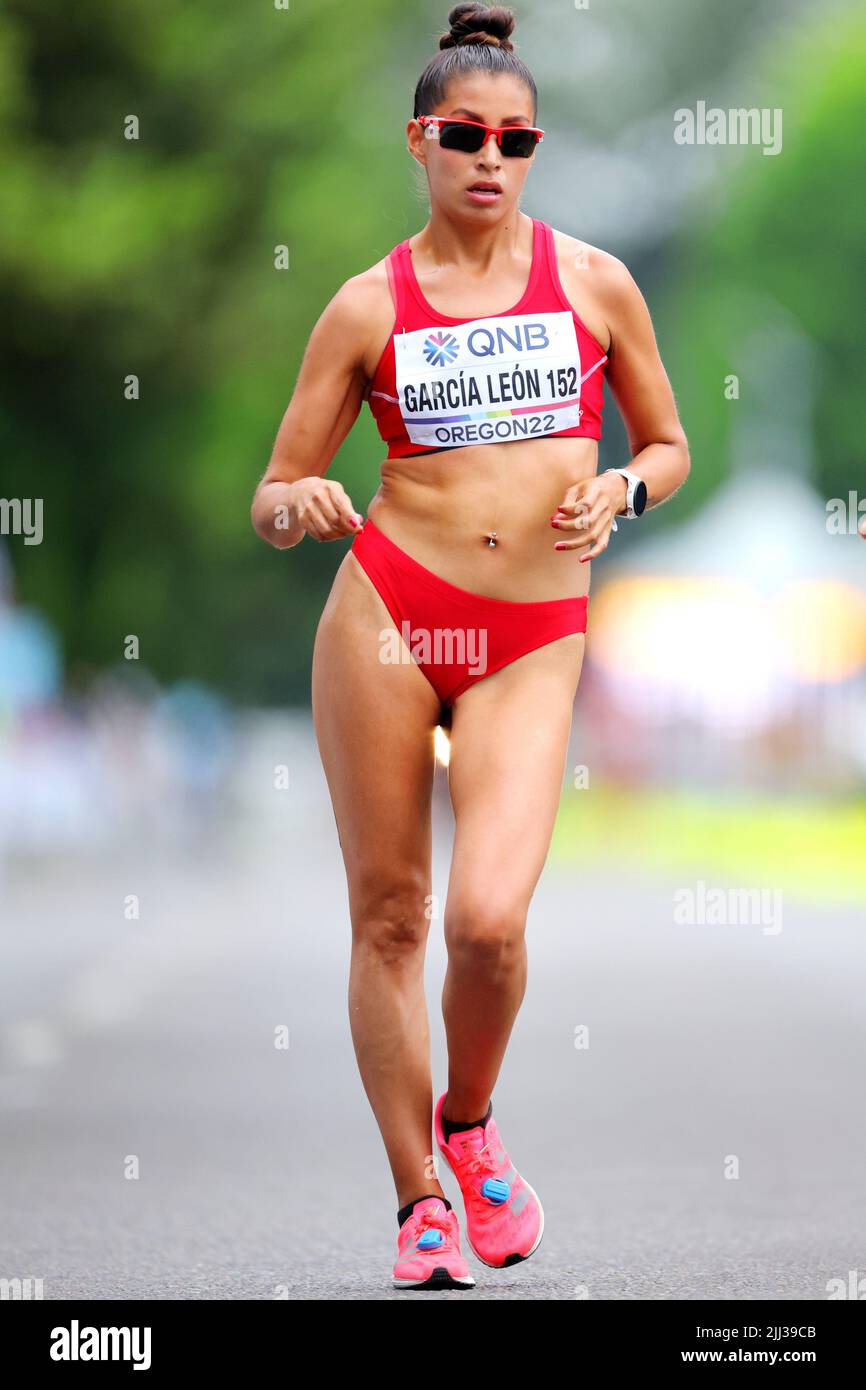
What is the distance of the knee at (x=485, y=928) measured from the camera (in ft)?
18.5

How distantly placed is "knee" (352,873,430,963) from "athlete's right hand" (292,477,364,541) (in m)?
0.77

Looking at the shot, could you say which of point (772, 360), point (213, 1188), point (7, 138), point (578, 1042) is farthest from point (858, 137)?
point (213, 1188)

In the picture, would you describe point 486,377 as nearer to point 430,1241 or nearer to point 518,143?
point 518,143

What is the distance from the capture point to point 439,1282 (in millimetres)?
5738

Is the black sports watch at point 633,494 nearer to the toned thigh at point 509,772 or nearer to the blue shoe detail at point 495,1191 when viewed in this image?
A: the toned thigh at point 509,772

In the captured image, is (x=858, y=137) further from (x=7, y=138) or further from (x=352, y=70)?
(x=7, y=138)

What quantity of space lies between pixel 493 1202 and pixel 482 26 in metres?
2.44

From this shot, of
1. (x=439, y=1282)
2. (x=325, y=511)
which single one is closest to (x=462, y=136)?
(x=325, y=511)

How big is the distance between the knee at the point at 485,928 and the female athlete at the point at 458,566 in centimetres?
1

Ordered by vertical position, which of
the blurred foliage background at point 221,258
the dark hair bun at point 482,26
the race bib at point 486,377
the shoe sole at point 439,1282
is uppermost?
the blurred foliage background at point 221,258

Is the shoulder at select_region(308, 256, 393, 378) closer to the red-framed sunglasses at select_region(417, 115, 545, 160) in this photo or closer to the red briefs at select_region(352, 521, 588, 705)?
the red-framed sunglasses at select_region(417, 115, 545, 160)

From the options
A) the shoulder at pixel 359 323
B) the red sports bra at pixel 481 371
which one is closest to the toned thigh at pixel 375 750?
the red sports bra at pixel 481 371

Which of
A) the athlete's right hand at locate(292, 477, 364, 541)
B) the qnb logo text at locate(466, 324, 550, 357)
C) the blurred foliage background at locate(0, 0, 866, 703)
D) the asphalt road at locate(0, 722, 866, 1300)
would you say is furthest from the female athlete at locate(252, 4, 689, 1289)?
the blurred foliage background at locate(0, 0, 866, 703)

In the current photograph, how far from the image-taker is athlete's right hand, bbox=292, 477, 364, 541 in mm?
5453
